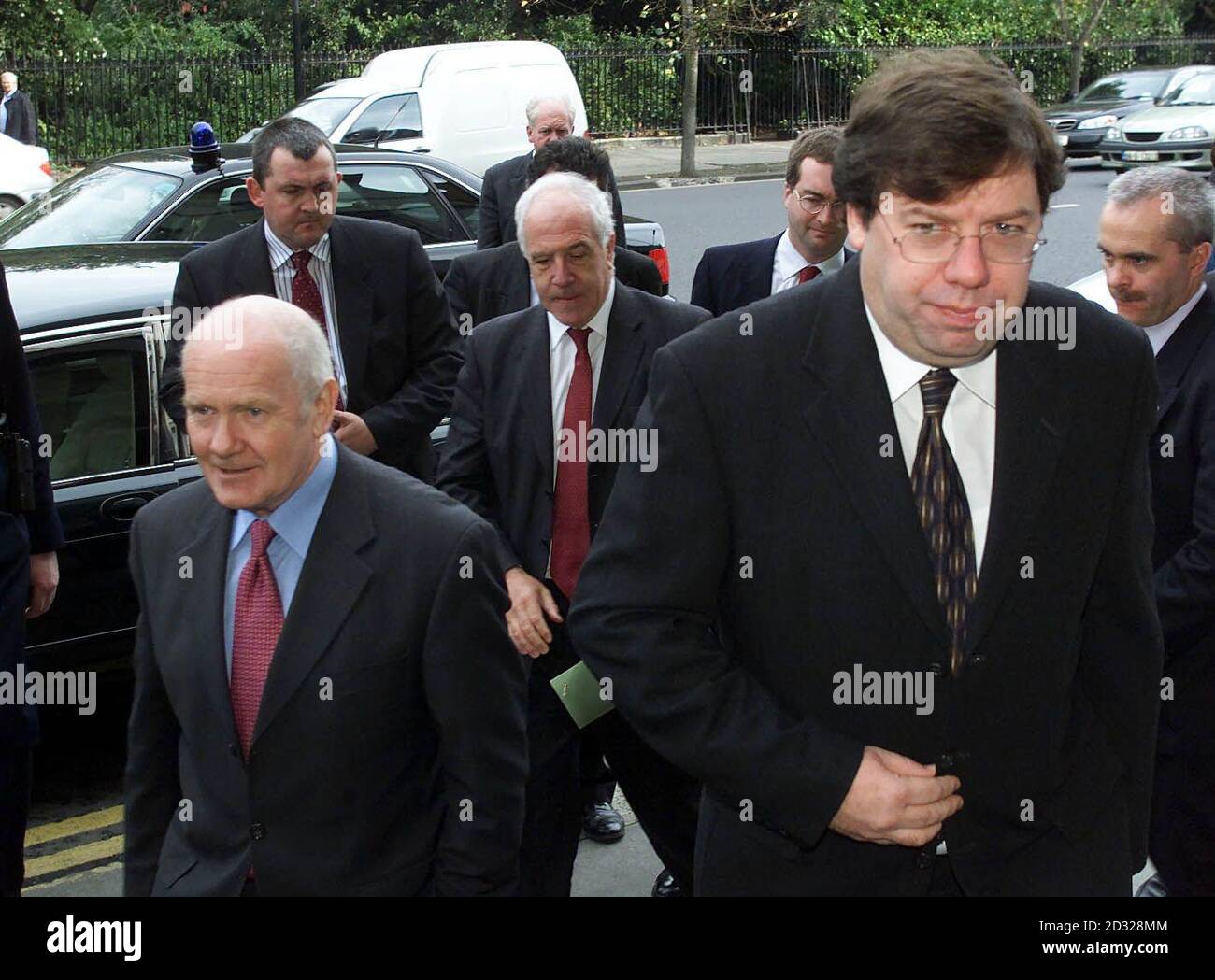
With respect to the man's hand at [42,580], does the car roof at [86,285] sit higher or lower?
higher

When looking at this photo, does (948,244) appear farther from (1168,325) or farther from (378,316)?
(378,316)

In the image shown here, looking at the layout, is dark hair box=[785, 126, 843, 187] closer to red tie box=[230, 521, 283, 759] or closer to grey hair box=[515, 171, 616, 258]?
grey hair box=[515, 171, 616, 258]

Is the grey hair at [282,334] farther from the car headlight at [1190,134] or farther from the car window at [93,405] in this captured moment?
the car headlight at [1190,134]

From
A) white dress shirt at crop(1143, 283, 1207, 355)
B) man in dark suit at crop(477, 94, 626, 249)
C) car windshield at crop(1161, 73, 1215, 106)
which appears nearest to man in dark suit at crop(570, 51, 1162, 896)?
white dress shirt at crop(1143, 283, 1207, 355)

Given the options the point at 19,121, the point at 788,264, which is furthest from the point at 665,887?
the point at 19,121

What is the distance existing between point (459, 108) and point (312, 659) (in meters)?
16.9

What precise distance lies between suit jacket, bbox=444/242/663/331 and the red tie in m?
2.89

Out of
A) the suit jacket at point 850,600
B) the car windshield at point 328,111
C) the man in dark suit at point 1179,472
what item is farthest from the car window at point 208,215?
the car windshield at point 328,111

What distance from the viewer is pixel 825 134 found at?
Answer: 19.1ft

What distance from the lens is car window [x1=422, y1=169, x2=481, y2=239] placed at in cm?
1003

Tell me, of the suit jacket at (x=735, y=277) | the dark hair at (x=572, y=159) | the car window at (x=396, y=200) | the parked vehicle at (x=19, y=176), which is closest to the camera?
A: the suit jacket at (x=735, y=277)

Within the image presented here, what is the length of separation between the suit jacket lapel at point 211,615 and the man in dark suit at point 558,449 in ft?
4.51

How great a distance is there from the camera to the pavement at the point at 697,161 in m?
26.6

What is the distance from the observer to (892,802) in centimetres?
237
